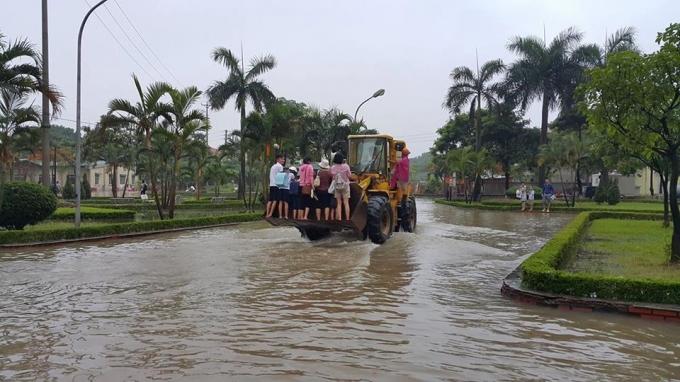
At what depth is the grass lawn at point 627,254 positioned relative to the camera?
9.49 m

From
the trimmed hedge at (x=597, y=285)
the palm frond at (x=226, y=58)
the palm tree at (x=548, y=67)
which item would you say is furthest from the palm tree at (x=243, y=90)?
the trimmed hedge at (x=597, y=285)

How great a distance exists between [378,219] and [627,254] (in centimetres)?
541

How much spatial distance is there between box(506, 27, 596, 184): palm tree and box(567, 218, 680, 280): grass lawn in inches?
1026

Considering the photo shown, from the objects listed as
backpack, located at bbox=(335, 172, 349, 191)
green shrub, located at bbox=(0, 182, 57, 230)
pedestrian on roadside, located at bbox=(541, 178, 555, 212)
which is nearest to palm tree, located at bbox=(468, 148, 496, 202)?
pedestrian on roadside, located at bbox=(541, 178, 555, 212)

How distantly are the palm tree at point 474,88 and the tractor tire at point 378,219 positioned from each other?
98.9 ft

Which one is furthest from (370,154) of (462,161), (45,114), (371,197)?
(462,161)

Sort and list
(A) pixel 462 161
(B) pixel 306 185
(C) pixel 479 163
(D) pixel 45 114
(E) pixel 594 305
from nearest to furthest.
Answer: (E) pixel 594 305 < (B) pixel 306 185 < (D) pixel 45 114 < (C) pixel 479 163 < (A) pixel 462 161

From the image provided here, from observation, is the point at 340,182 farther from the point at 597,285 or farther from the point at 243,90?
the point at 243,90

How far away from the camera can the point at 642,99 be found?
9.80m

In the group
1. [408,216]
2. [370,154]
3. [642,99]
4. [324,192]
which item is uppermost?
[642,99]

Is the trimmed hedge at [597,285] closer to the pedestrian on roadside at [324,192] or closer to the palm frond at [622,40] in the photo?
the pedestrian on roadside at [324,192]

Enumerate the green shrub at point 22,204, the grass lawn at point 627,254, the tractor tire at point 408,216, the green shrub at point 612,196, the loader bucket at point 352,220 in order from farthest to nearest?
the green shrub at point 612,196 < the tractor tire at point 408,216 < the green shrub at point 22,204 < the loader bucket at point 352,220 < the grass lawn at point 627,254

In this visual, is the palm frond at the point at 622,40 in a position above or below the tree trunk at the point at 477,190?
above

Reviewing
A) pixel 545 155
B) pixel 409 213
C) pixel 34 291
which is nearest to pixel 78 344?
pixel 34 291
